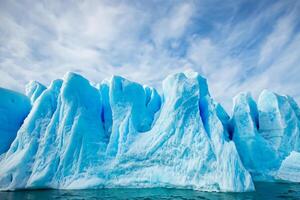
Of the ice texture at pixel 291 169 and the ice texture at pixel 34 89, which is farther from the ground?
the ice texture at pixel 34 89

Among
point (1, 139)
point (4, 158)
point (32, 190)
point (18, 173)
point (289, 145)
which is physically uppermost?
point (289, 145)

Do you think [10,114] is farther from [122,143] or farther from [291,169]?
[291,169]

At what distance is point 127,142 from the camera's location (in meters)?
11.5

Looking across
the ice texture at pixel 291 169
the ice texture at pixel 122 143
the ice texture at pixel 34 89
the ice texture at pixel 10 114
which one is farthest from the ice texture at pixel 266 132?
the ice texture at pixel 10 114

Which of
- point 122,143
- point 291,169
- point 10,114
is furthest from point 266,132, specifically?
point 10,114

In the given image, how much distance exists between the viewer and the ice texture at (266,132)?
46.4 ft

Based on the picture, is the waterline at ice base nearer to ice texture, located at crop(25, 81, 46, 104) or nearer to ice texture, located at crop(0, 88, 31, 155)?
ice texture, located at crop(0, 88, 31, 155)

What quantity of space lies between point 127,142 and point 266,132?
33.2ft

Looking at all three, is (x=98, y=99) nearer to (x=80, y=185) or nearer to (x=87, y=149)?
(x=87, y=149)

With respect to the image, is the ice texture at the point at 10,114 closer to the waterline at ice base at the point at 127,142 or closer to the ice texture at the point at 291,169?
the waterline at ice base at the point at 127,142

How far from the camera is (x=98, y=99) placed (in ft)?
42.0

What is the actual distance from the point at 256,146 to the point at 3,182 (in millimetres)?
13102

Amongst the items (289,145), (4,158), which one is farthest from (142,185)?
(289,145)

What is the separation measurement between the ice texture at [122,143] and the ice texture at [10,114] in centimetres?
169
